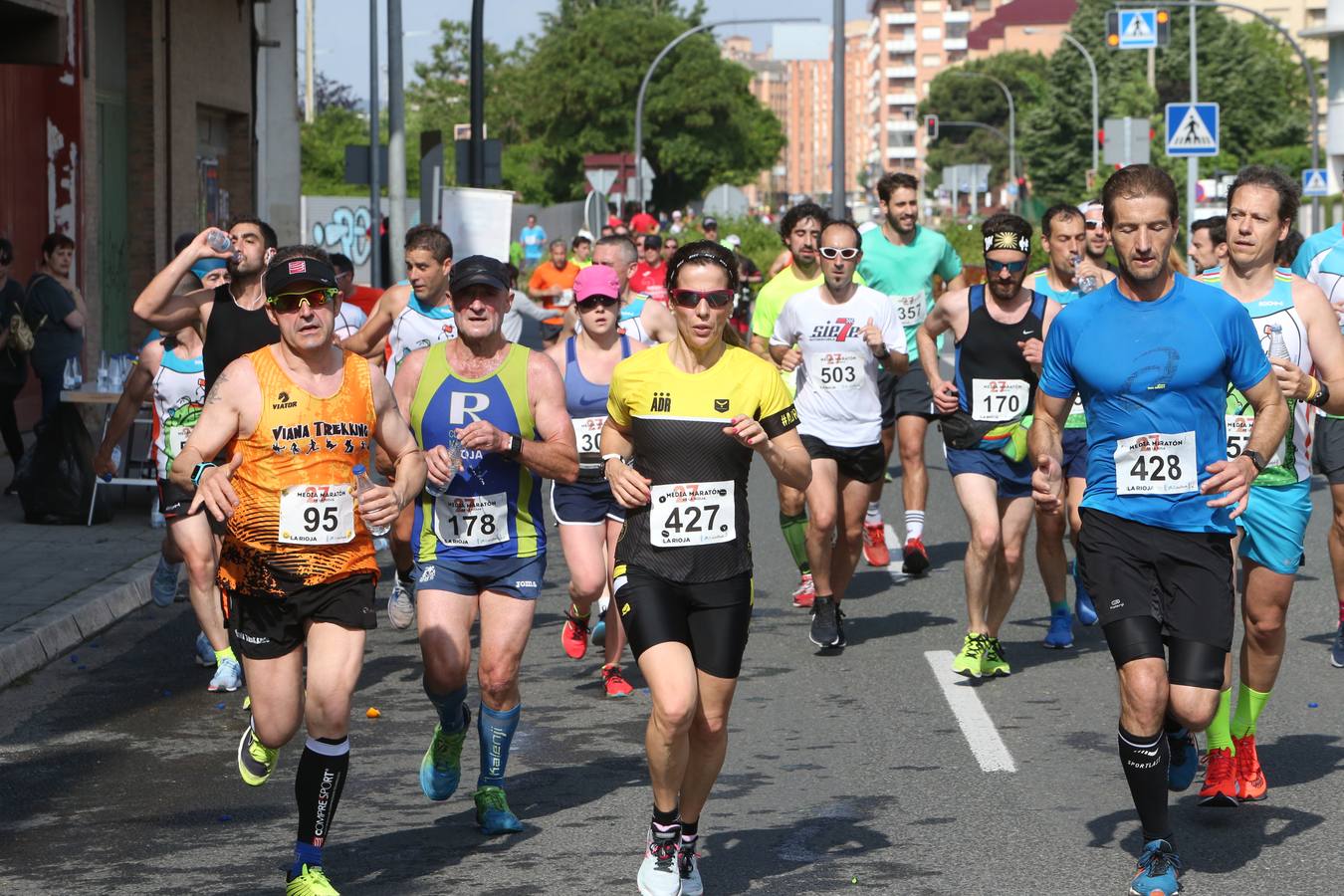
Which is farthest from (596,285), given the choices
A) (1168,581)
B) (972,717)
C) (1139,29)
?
(1139,29)

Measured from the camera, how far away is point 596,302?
8.84 metres

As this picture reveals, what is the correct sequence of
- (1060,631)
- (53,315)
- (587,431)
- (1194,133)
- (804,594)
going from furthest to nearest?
(1194,133), (53,315), (804,594), (1060,631), (587,431)

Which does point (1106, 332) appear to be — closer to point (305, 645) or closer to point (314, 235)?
point (305, 645)

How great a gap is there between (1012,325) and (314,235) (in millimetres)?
35719

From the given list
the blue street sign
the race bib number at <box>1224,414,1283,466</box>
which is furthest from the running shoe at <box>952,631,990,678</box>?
the blue street sign

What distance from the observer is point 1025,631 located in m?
10.5

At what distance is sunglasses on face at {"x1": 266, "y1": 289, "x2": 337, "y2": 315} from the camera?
235 inches

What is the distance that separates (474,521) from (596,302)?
2297 mm

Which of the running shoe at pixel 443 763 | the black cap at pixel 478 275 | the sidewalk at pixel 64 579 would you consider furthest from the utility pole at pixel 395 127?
the running shoe at pixel 443 763

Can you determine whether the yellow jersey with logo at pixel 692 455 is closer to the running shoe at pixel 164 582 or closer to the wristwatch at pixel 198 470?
the wristwatch at pixel 198 470

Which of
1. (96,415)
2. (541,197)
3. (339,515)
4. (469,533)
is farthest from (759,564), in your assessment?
(541,197)

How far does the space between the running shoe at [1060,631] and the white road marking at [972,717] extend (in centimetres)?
51

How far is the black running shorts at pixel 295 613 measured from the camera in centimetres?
588

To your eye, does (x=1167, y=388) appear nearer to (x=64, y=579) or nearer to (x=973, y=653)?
(x=973, y=653)
